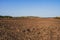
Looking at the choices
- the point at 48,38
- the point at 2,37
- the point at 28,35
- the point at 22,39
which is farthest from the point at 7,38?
the point at 48,38

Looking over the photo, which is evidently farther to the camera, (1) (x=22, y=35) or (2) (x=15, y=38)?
(1) (x=22, y=35)

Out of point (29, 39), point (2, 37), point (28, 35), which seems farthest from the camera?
point (28, 35)

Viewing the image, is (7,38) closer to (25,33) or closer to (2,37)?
(2,37)

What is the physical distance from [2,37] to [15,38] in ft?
3.35

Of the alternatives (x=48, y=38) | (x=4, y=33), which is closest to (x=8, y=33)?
(x=4, y=33)

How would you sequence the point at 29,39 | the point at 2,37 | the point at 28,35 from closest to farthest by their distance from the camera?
1. the point at 2,37
2. the point at 29,39
3. the point at 28,35

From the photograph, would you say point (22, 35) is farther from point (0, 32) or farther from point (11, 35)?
point (0, 32)

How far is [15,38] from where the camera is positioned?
11.5 meters

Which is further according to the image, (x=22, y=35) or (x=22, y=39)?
(x=22, y=35)

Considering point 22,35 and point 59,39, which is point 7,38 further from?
point 59,39

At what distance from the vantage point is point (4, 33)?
12.0 metres

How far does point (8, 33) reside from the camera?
12133 millimetres

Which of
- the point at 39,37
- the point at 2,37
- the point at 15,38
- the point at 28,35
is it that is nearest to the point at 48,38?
the point at 39,37

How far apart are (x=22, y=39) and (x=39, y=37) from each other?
1798mm
